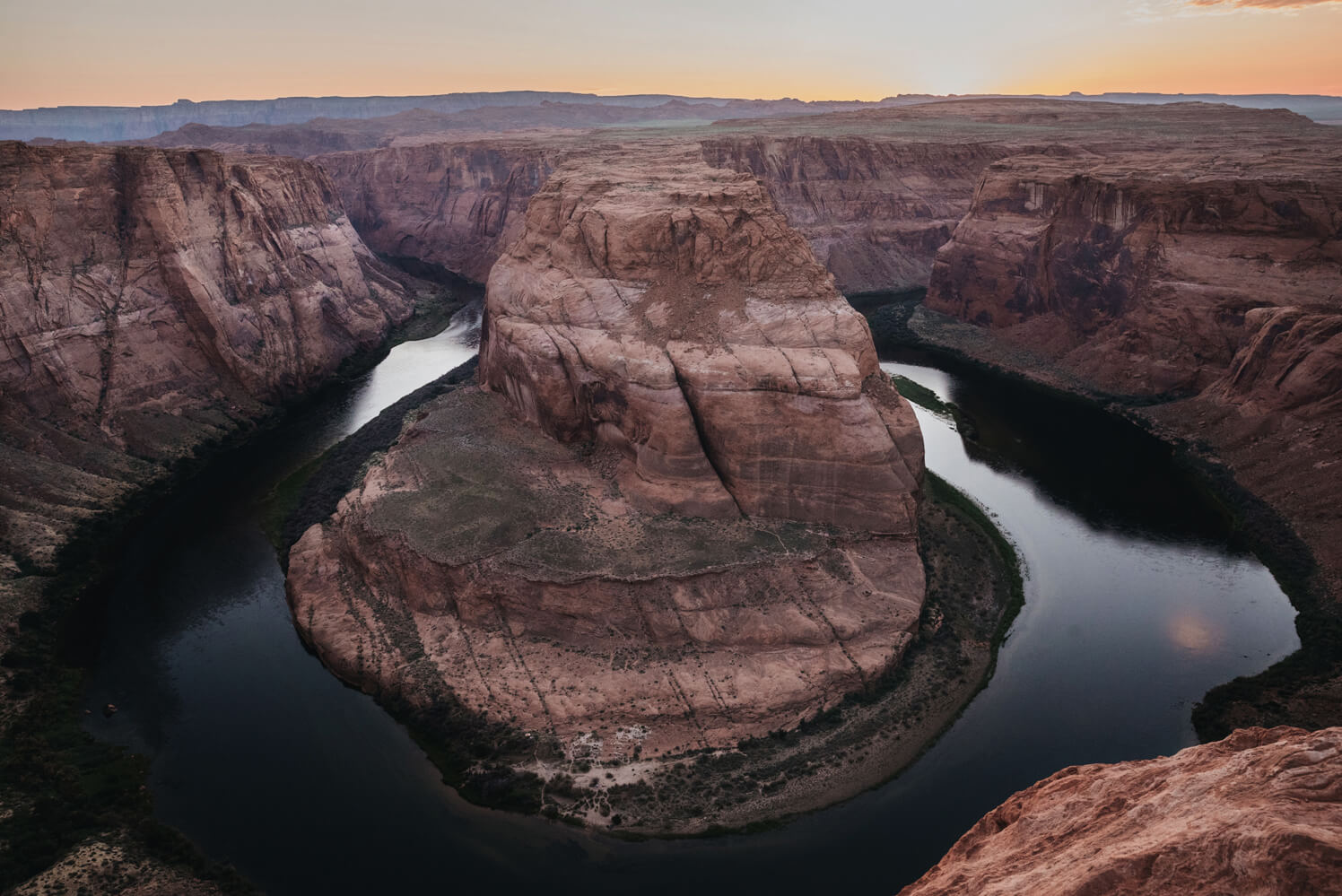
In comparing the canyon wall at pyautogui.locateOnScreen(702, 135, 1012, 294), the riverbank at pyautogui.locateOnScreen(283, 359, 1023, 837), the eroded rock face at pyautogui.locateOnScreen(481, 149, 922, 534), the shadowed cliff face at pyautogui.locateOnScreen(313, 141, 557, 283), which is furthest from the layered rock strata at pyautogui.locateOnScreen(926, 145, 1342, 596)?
the shadowed cliff face at pyautogui.locateOnScreen(313, 141, 557, 283)

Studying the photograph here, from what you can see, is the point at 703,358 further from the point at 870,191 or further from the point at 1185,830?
the point at 870,191

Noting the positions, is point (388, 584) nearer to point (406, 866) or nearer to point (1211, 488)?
point (406, 866)

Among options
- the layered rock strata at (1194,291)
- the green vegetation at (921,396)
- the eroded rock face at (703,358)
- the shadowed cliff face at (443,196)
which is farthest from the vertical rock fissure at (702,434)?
the shadowed cliff face at (443,196)

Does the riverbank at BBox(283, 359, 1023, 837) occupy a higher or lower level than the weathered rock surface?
lower

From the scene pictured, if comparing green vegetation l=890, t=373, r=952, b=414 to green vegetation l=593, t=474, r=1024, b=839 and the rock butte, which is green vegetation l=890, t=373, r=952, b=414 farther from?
green vegetation l=593, t=474, r=1024, b=839

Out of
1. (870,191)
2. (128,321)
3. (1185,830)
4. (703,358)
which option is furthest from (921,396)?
(128,321)

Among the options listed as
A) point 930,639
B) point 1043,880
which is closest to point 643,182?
point 930,639

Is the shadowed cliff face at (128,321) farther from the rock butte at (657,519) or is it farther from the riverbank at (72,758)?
the rock butte at (657,519)
